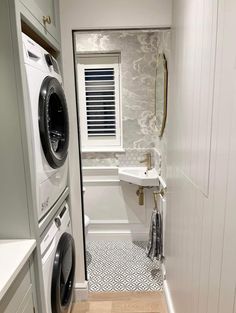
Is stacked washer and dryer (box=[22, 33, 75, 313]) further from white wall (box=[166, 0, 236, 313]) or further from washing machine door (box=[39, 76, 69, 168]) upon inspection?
white wall (box=[166, 0, 236, 313])

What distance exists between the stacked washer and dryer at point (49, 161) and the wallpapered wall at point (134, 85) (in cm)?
126

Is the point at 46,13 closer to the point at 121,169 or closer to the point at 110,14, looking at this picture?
the point at 110,14

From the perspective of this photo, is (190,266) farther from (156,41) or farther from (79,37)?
(79,37)

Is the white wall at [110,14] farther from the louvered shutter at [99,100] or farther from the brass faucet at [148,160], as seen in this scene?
the brass faucet at [148,160]

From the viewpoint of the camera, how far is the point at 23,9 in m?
1.01

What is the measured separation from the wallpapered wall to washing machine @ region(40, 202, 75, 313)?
4.24 ft

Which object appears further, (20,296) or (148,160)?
(148,160)

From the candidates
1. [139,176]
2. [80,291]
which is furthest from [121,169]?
[80,291]

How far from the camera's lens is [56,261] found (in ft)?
4.45

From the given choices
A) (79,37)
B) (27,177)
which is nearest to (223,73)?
(27,177)

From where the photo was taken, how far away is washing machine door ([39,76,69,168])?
1.16 meters

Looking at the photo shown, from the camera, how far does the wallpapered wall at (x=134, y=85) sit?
265 cm

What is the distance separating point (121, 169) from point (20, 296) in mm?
1919

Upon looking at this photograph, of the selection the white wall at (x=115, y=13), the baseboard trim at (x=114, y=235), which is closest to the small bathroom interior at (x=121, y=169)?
the white wall at (x=115, y=13)
